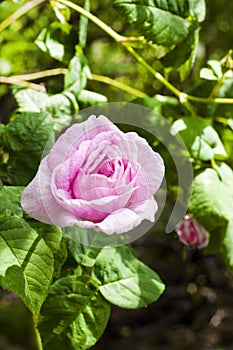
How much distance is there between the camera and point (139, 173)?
1.42 ft

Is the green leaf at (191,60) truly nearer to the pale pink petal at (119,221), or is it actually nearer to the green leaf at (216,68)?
the green leaf at (216,68)

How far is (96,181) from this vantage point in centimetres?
43

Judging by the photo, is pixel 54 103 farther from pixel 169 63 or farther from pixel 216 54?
pixel 216 54

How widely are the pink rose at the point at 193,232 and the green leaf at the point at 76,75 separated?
17cm

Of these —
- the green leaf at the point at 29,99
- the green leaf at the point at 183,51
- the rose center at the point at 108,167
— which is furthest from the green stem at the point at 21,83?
the rose center at the point at 108,167

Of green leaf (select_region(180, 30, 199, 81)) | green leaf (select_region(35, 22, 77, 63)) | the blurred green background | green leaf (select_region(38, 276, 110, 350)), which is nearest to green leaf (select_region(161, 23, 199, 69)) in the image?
green leaf (select_region(180, 30, 199, 81))

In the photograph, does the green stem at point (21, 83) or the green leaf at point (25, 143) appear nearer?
the green leaf at point (25, 143)

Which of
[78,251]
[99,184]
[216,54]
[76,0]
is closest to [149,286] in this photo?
[78,251]

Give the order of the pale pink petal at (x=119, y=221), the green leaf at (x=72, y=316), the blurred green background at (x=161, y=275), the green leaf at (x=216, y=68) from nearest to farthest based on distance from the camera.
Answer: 1. the pale pink petal at (x=119, y=221)
2. the green leaf at (x=72, y=316)
3. the green leaf at (x=216, y=68)
4. the blurred green background at (x=161, y=275)

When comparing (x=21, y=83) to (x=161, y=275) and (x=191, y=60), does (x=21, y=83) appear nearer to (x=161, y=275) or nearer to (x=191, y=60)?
(x=191, y=60)

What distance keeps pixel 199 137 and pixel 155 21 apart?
0.41 feet

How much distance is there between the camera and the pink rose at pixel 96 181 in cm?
42

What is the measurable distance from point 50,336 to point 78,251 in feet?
0.24

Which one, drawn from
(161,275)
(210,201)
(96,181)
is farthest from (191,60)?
(161,275)
